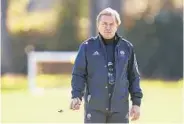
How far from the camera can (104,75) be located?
5.22 metres

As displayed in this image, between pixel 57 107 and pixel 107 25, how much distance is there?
6060 mm

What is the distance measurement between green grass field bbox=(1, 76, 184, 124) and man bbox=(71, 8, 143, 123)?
2.56 metres

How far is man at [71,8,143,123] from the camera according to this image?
17.1 ft

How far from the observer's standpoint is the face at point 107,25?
205 inches

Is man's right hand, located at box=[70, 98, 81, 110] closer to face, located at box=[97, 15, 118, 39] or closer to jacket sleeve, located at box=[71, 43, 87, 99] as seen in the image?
jacket sleeve, located at box=[71, 43, 87, 99]

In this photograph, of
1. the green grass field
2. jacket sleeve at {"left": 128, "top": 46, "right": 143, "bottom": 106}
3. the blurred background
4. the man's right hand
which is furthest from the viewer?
the blurred background

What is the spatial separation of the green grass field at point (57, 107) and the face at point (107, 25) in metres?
2.71

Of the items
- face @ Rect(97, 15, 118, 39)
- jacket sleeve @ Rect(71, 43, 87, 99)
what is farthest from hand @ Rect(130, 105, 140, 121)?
face @ Rect(97, 15, 118, 39)

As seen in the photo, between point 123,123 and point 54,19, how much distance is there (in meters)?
16.6

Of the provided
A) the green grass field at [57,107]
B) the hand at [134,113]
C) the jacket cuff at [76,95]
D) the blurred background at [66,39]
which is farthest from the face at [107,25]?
the blurred background at [66,39]

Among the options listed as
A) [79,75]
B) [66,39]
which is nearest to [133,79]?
[79,75]

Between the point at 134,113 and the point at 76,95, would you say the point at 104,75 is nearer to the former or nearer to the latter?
the point at 76,95

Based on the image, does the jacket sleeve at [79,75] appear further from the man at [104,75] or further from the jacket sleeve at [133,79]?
the jacket sleeve at [133,79]

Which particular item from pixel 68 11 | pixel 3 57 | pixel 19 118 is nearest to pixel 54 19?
pixel 68 11
